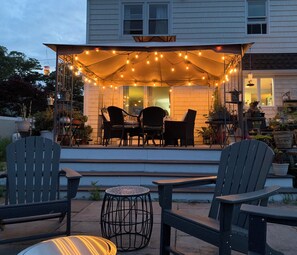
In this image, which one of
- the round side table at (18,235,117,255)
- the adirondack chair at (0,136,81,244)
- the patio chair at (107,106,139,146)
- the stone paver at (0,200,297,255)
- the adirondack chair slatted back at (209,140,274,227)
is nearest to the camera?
the round side table at (18,235,117,255)

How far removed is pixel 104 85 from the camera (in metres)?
9.87

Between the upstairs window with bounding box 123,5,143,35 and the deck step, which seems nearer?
the deck step

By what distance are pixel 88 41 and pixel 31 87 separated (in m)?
10.7

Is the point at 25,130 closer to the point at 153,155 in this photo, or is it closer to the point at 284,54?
the point at 153,155

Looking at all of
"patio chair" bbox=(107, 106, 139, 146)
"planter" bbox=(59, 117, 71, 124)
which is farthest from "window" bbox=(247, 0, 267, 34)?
"planter" bbox=(59, 117, 71, 124)

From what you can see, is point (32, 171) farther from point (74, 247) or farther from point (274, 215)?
point (274, 215)

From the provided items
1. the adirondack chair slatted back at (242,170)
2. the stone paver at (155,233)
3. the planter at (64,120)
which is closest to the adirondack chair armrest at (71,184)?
the stone paver at (155,233)

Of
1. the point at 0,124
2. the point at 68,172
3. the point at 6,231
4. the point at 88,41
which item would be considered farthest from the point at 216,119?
the point at 0,124

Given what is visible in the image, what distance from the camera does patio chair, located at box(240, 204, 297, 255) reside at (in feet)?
4.30

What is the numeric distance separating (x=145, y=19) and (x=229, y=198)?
9.77m

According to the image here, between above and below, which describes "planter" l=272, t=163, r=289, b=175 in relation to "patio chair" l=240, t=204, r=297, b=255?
below

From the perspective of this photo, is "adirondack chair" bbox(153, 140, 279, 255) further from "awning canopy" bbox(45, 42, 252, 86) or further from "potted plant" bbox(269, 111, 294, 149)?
"awning canopy" bbox(45, 42, 252, 86)

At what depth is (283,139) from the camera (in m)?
5.41

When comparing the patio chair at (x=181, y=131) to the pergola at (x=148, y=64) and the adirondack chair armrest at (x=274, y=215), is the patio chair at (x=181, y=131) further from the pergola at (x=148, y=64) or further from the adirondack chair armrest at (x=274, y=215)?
the adirondack chair armrest at (x=274, y=215)
